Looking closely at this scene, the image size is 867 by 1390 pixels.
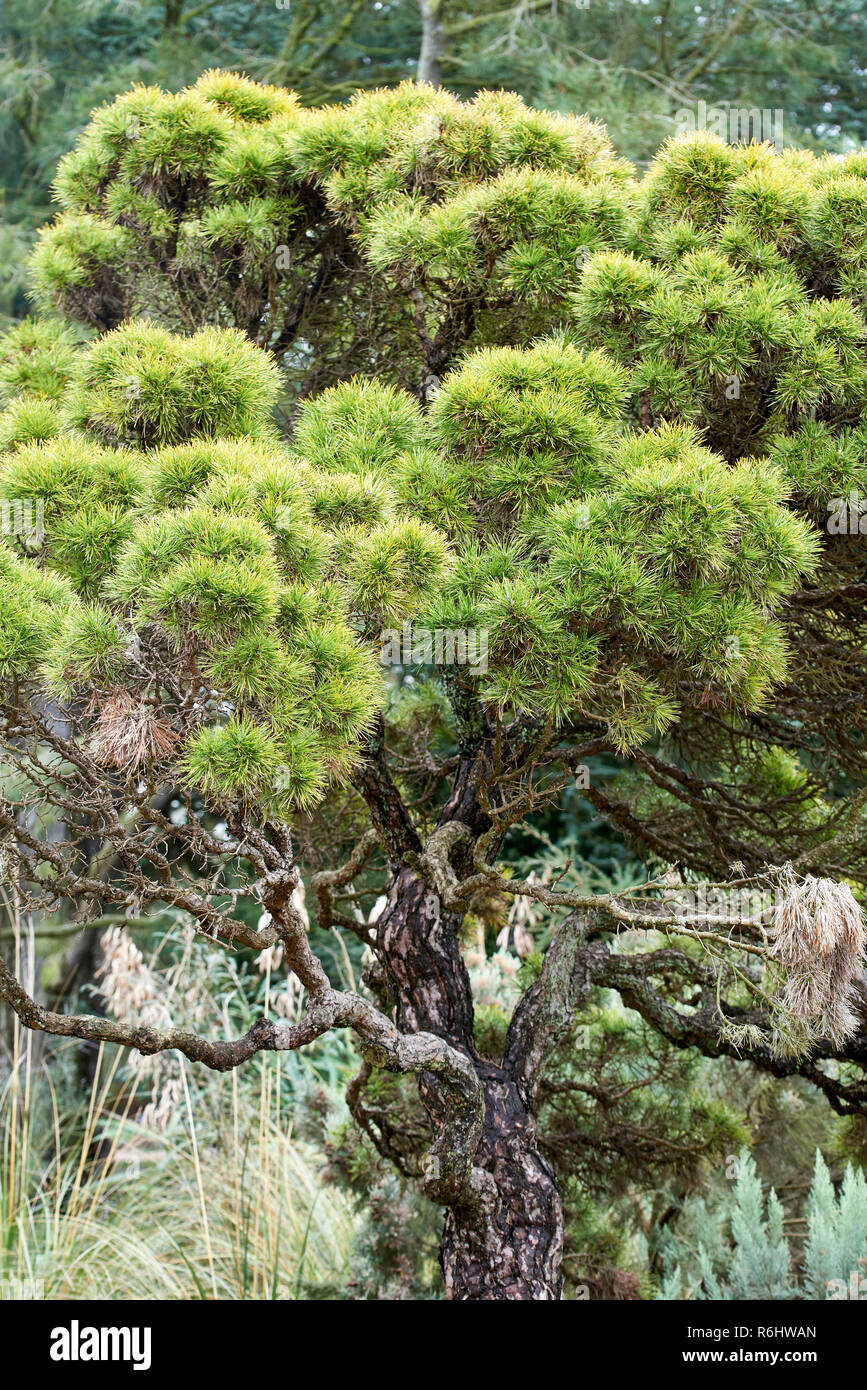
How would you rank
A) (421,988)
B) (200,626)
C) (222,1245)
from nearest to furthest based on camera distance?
(200,626) → (421,988) → (222,1245)

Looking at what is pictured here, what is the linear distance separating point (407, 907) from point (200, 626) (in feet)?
3.64

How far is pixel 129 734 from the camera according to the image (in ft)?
4.81

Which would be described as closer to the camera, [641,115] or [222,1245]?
[222,1245]

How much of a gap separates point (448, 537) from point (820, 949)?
2.78 feet

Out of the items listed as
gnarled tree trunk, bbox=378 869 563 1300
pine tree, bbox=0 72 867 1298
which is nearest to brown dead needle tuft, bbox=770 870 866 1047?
pine tree, bbox=0 72 867 1298

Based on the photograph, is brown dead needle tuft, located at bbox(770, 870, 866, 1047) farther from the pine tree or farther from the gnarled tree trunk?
the gnarled tree trunk

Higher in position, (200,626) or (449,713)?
(449,713)

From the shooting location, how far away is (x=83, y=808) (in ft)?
5.25

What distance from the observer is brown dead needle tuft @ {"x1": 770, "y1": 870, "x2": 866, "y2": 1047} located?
157cm

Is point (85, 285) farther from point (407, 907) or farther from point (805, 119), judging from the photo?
point (805, 119)

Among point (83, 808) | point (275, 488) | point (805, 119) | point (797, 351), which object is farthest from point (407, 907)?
point (805, 119)

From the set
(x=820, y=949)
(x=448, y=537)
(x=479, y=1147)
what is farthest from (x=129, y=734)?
(x=479, y=1147)

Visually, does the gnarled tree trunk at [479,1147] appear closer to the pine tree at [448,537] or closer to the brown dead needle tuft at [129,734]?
the pine tree at [448,537]

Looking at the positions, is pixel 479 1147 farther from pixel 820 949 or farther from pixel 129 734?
pixel 129 734
